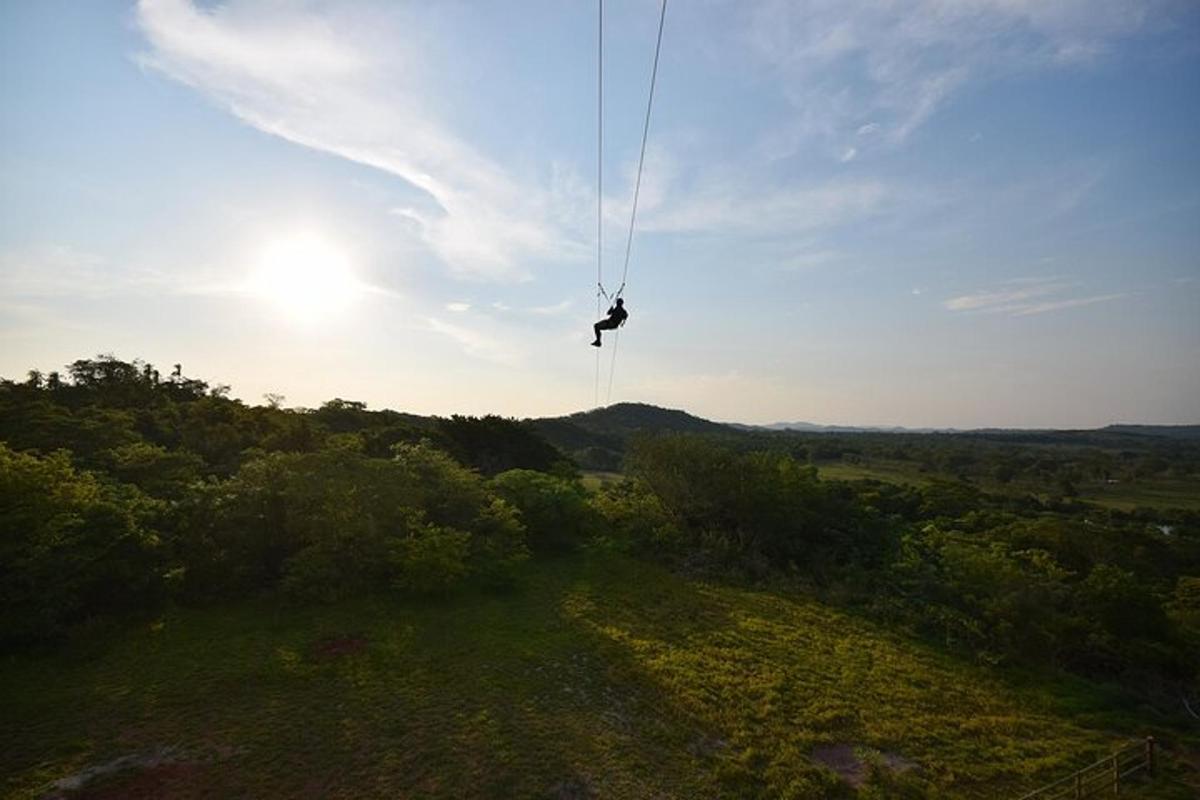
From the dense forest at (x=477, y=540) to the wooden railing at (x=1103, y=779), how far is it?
4.18m

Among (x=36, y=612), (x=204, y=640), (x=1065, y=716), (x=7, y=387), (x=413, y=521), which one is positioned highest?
(x=7, y=387)

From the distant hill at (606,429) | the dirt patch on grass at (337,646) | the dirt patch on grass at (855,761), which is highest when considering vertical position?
the distant hill at (606,429)

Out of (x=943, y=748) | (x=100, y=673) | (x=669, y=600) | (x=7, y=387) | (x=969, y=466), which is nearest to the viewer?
(x=943, y=748)

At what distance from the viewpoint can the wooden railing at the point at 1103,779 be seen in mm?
10555

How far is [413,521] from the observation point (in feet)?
68.4

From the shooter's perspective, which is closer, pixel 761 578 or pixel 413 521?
pixel 413 521

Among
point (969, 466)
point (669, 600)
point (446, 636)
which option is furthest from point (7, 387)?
point (969, 466)

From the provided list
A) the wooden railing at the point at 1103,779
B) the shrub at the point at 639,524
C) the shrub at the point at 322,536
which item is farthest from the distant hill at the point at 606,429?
the wooden railing at the point at 1103,779

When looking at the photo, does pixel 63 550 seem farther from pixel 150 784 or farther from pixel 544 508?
pixel 544 508

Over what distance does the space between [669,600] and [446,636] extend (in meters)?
8.97

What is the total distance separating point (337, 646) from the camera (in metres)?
15.8

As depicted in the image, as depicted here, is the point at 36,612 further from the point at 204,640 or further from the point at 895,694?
the point at 895,694

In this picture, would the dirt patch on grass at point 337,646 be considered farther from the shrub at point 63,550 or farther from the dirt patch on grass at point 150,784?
the shrub at point 63,550

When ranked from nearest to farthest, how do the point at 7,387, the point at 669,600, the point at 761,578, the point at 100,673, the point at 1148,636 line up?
the point at 100,673
the point at 1148,636
the point at 669,600
the point at 761,578
the point at 7,387
